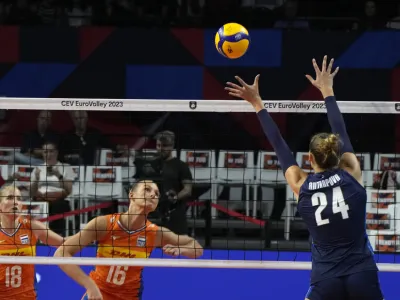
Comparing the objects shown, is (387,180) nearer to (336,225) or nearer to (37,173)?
(37,173)

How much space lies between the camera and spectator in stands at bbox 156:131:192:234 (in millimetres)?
10539

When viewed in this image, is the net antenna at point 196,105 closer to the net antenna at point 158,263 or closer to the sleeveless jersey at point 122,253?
the sleeveless jersey at point 122,253

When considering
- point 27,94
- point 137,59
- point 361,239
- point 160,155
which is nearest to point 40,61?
point 27,94

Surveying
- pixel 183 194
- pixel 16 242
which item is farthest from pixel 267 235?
pixel 16 242

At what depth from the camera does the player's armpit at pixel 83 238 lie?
729cm

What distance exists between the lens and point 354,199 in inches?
216

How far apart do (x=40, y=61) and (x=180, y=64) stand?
2.38 m

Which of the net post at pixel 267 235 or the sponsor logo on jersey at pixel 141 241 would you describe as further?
the net post at pixel 267 235

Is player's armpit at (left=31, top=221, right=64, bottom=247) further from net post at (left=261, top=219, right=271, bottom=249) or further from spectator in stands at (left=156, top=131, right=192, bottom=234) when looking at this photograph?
net post at (left=261, top=219, right=271, bottom=249)

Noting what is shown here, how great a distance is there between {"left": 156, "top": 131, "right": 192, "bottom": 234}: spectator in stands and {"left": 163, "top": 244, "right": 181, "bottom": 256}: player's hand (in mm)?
3043

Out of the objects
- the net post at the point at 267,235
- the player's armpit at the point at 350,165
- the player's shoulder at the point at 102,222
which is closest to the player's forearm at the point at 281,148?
the player's armpit at the point at 350,165

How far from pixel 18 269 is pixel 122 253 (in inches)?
36.5

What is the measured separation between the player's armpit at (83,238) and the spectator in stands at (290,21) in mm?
7896

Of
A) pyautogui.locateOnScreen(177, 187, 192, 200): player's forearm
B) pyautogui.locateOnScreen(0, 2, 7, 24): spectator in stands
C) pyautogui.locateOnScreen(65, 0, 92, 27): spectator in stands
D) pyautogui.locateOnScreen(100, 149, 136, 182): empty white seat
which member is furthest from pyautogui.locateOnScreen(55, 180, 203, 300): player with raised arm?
pyautogui.locateOnScreen(0, 2, 7, 24): spectator in stands
